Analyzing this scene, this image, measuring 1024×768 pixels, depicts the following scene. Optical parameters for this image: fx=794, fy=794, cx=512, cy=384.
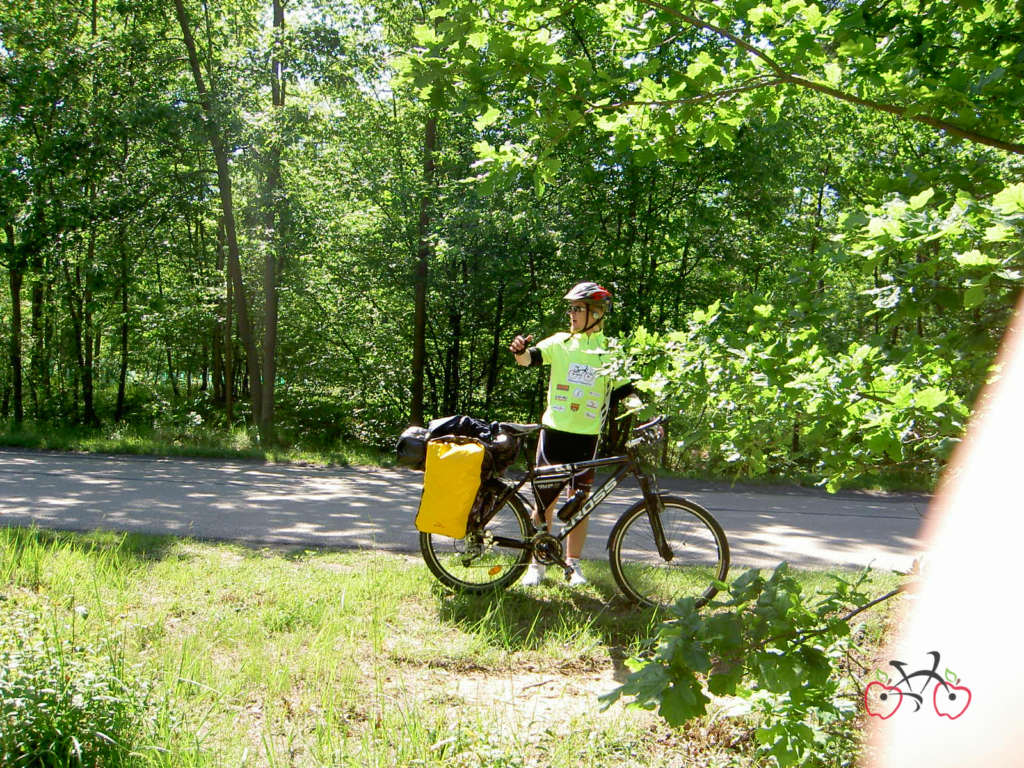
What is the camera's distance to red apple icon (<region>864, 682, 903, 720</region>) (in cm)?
281

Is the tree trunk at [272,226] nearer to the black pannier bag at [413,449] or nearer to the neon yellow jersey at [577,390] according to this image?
the black pannier bag at [413,449]

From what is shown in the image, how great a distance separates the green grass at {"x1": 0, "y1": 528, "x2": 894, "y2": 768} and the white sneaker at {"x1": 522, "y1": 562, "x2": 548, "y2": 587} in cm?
10

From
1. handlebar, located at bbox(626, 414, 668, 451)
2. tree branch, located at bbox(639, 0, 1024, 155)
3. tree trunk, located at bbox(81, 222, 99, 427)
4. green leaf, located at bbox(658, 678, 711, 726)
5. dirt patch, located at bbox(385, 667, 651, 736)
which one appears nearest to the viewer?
green leaf, located at bbox(658, 678, 711, 726)

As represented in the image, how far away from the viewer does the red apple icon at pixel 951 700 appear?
7.87 feet

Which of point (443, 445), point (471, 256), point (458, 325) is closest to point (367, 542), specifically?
point (443, 445)

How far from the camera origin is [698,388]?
2.76 m

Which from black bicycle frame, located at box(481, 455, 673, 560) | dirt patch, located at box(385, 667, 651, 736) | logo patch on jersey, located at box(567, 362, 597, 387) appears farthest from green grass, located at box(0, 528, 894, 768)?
logo patch on jersey, located at box(567, 362, 597, 387)

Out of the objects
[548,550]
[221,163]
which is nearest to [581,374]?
[548,550]

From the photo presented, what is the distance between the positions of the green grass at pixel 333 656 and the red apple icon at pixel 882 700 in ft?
1.59

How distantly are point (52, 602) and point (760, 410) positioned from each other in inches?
138

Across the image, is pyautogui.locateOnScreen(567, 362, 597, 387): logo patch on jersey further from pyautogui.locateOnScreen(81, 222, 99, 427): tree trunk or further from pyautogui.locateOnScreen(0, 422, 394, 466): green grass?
pyautogui.locateOnScreen(81, 222, 99, 427): tree trunk

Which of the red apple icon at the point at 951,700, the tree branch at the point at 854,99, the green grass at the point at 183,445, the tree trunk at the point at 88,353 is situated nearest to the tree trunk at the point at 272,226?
the green grass at the point at 183,445

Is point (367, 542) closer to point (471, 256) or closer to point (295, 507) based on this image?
point (295, 507)

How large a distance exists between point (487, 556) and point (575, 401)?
114 cm
